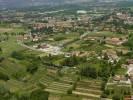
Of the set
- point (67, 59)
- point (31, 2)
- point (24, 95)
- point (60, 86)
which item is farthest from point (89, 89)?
point (31, 2)

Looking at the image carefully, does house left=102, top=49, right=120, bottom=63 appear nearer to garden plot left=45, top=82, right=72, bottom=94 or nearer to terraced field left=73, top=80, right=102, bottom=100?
terraced field left=73, top=80, right=102, bottom=100

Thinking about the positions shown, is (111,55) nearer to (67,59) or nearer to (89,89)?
(67,59)

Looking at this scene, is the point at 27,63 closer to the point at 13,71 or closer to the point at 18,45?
the point at 13,71

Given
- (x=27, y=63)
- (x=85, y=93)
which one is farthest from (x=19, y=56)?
(x=85, y=93)

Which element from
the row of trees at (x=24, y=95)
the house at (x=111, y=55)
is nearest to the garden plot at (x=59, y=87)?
the row of trees at (x=24, y=95)

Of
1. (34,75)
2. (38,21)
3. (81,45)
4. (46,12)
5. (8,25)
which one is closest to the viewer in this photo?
(34,75)

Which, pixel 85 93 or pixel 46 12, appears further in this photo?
pixel 46 12

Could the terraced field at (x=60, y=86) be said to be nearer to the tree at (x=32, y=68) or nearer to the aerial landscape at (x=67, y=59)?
the aerial landscape at (x=67, y=59)

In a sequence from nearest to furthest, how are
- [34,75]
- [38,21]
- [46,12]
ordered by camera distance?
[34,75] → [38,21] → [46,12]
